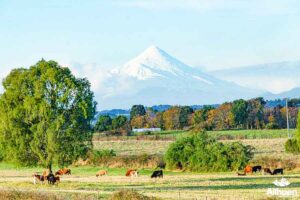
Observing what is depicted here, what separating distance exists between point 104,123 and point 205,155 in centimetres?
7969

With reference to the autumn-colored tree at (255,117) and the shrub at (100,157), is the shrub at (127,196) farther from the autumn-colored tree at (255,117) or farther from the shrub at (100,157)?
the autumn-colored tree at (255,117)

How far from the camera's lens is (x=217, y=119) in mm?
139125

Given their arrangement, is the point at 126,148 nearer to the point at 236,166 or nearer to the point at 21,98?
the point at 236,166

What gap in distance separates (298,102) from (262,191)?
144459 mm

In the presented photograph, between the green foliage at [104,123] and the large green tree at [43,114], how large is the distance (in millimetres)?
85459

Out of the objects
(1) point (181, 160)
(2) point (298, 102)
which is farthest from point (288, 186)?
(2) point (298, 102)

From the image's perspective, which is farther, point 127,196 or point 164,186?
point 164,186

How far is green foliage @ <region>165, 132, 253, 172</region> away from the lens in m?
55.2

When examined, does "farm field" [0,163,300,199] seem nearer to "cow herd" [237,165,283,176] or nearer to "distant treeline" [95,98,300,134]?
"cow herd" [237,165,283,176]

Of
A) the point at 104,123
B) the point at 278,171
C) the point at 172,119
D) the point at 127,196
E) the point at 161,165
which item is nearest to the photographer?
the point at 127,196

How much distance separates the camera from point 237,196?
31734 mm
